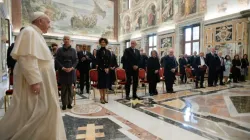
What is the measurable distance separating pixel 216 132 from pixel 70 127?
2.47 meters

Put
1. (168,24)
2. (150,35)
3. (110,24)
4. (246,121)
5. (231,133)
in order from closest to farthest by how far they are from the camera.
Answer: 1. (231,133)
2. (246,121)
3. (168,24)
4. (150,35)
5. (110,24)

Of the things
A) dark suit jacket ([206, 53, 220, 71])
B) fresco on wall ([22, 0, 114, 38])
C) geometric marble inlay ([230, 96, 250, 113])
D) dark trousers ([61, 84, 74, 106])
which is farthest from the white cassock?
fresco on wall ([22, 0, 114, 38])

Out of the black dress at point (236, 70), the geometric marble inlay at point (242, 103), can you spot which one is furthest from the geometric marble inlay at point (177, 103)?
the black dress at point (236, 70)

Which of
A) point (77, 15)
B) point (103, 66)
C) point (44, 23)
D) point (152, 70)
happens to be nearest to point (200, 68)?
point (152, 70)

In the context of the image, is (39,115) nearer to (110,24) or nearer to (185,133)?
(185,133)

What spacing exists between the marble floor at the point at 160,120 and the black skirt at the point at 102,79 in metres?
0.52

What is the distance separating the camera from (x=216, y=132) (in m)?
2.92

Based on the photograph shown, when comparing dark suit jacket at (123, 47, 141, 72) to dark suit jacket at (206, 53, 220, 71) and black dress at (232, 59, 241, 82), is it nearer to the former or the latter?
dark suit jacket at (206, 53, 220, 71)

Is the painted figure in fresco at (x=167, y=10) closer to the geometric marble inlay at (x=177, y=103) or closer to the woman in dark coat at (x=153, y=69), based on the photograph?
the woman in dark coat at (x=153, y=69)

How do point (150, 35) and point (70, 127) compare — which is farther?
point (150, 35)

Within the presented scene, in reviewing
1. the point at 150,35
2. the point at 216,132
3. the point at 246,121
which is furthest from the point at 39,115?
the point at 150,35

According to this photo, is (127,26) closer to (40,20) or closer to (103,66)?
(103,66)

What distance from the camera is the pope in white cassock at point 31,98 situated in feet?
6.33

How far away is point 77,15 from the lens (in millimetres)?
18812
